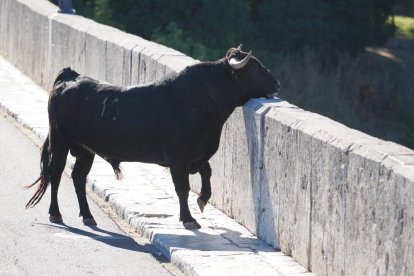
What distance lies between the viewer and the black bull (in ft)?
38.7

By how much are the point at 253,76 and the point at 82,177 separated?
1956mm

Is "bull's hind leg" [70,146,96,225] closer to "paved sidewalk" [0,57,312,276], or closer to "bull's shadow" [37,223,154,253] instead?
"bull's shadow" [37,223,154,253]

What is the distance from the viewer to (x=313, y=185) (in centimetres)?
1023

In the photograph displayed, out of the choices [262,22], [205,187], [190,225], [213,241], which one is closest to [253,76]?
[205,187]

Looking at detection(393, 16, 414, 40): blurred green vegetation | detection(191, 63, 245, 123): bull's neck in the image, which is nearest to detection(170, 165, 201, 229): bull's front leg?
detection(191, 63, 245, 123): bull's neck

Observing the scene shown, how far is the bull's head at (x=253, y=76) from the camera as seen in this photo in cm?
1184

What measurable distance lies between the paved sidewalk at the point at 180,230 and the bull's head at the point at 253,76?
1.26 metres

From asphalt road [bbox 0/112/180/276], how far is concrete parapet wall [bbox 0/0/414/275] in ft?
3.43

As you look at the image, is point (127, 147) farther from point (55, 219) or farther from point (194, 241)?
point (194, 241)

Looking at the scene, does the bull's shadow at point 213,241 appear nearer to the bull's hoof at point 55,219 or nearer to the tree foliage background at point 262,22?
the bull's hoof at point 55,219

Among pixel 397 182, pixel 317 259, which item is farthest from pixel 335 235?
pixel 397 182

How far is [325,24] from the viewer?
129 ft

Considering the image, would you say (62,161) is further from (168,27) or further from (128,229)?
(168,27)

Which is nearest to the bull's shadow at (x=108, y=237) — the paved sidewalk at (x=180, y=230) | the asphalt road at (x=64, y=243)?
the asphalt road at (x=64, y=243)
